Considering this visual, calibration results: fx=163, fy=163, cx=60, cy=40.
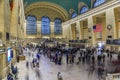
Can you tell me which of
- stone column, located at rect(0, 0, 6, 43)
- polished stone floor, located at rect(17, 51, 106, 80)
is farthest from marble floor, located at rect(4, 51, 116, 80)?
stone column, located at rect(0, 0, 6, 43)

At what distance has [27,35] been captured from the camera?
48969 mm

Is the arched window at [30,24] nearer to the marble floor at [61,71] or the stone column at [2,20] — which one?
the marble floor at [61,71]

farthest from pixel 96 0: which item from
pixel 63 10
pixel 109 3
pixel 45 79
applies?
pixel 45 79

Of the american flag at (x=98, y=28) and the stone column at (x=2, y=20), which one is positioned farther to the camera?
the american flag at (x=98, y=28)

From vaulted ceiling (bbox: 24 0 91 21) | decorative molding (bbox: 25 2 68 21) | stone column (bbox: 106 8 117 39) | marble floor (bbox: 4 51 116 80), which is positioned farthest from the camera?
decorative molding (bbox: 25 2 68 21)

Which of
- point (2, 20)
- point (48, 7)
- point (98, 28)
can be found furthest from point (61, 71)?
point (48, 7)

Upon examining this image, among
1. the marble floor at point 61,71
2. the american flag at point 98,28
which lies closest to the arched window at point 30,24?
the american flag at point 98,28

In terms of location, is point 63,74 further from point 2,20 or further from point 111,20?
point 111,20

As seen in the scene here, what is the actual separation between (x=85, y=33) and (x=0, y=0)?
1218 inches

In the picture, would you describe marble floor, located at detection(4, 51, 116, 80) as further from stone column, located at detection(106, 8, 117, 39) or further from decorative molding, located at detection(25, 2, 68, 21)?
decorative molding, located at detection(25, 2, 68, 21)

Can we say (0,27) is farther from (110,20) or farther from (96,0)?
(96,0)

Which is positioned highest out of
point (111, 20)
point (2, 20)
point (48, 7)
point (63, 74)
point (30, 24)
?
point (48, 7)

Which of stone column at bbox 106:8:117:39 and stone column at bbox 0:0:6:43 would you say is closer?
stone column at bbox 0:0:6:43

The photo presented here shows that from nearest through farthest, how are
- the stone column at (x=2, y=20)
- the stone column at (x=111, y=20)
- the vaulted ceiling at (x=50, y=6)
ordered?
the stone column at (x=2, y=20) < the stone column at (x=111, y=20) < the vaulted ceiling at (x=50, y=6)
